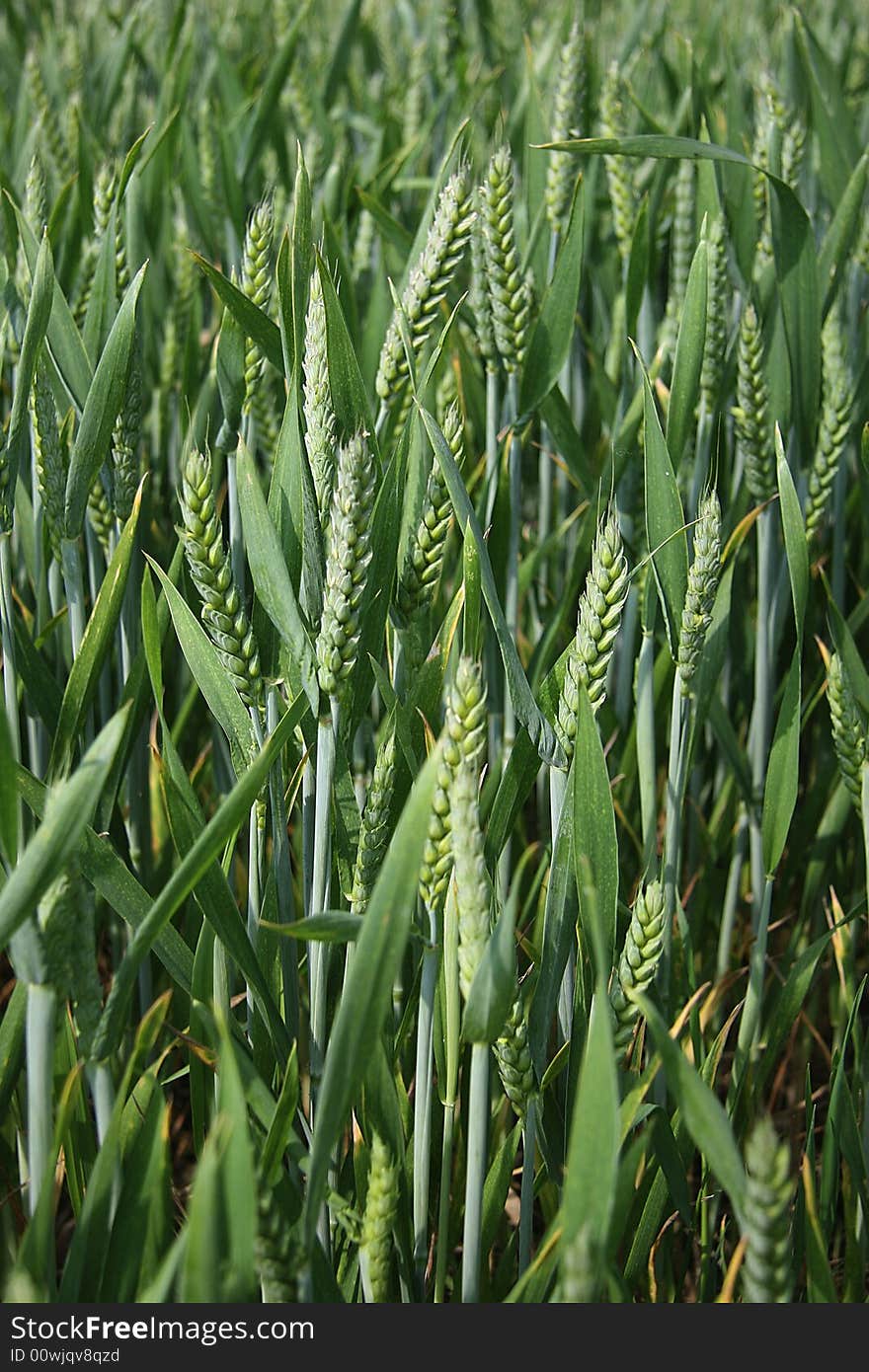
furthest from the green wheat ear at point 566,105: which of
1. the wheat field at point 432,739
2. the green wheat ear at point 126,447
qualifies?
the green wheat ear at point 126,447

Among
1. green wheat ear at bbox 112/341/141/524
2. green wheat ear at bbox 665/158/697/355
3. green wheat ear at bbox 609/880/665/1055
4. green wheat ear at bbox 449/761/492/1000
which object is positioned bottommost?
green wheat ear at bbox 609/880/665/1055

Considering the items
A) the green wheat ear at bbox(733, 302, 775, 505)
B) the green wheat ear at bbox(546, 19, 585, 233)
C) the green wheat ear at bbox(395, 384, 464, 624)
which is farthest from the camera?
the green wheat ear at bbox(546, 19, 585, 233)

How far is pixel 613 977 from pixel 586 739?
0.19 m

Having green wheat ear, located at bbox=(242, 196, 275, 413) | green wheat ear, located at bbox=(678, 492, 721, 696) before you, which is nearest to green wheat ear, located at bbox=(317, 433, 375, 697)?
green wheat ear, located at bbox=(678, 492, 721, 696)

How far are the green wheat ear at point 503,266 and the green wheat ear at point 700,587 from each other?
0.80 ft

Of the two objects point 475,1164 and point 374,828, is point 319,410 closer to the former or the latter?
point 374,828

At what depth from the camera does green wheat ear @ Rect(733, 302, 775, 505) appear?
99cm

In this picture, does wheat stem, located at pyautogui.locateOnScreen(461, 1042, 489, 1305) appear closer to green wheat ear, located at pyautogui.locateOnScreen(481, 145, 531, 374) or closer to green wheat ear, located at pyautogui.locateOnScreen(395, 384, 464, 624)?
green wheat ear, located at pyautogui.locateOnScreen(395, 384, 464, 624)

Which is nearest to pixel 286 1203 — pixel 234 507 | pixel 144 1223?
pixel 144 1223

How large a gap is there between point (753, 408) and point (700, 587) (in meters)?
0.30

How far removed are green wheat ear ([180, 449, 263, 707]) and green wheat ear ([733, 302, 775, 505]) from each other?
1.59 ft

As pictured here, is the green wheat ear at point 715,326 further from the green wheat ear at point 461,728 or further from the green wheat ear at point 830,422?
the green wheat ear at point 461,728

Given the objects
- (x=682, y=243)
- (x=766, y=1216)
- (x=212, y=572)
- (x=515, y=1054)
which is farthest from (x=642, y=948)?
(x=682, y=243)

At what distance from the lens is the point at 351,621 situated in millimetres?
641
